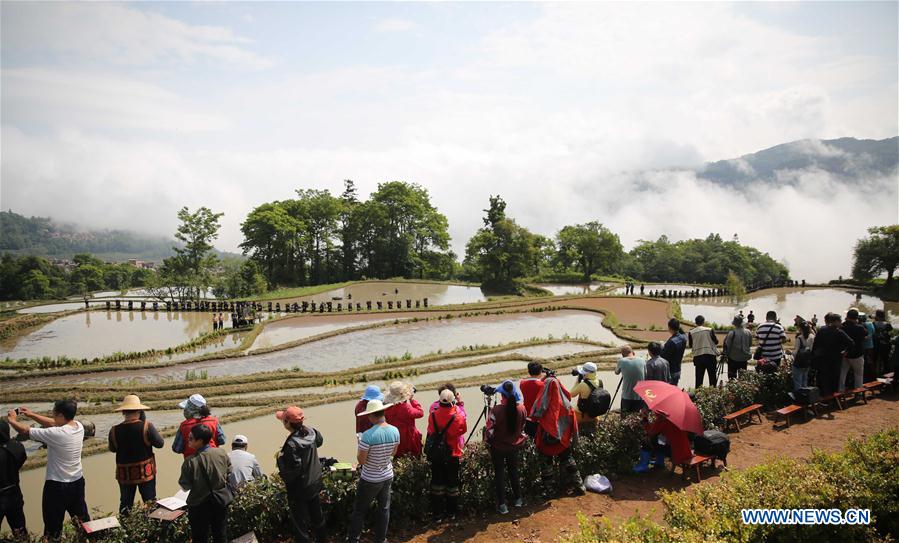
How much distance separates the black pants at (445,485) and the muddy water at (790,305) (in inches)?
1125

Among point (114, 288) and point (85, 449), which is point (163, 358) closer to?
point (85, 449)

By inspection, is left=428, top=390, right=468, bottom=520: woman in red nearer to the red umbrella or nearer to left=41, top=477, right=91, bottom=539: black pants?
the red umbrella

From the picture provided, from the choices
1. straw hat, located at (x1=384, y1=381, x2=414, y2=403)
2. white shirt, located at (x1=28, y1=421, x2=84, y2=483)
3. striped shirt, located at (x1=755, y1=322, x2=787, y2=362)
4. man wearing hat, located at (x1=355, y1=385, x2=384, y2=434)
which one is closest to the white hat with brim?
man wearing hat, located at (x1=355, y1=385, x2=384, y2=434)

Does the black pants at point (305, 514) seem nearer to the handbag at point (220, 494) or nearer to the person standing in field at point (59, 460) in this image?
the handbag at point (220, 494)

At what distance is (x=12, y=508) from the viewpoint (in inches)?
244

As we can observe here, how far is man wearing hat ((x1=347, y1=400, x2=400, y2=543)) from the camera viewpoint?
5840 millimetres

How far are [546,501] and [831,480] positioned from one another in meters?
3.65

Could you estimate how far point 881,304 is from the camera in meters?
40.5

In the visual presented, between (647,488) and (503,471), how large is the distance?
2.56 meters

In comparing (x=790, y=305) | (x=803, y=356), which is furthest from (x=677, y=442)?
(x=790, y=305)

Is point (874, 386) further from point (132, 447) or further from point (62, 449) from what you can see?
point (62, 449)

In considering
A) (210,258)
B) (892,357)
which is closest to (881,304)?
(892,357)

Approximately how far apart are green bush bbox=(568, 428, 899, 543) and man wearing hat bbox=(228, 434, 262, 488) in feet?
14.6

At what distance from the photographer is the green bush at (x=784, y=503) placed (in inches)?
196
